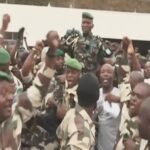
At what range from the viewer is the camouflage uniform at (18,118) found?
445 cm

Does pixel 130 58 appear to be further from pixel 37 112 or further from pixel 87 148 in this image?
pixel 87 148

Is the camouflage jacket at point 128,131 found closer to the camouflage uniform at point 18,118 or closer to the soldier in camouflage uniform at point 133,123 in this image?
the soldier in camouflage uniform at point 133,123

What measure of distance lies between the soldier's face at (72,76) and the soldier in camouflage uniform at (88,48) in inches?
59.4

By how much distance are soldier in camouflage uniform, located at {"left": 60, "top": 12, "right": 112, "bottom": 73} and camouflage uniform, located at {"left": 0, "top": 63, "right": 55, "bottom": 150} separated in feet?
9.76

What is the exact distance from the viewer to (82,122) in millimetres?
4949

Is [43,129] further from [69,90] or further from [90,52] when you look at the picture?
[90,52]

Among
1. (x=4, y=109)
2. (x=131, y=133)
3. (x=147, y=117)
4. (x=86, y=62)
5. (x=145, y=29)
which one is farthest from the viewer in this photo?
(x=145, y=29)

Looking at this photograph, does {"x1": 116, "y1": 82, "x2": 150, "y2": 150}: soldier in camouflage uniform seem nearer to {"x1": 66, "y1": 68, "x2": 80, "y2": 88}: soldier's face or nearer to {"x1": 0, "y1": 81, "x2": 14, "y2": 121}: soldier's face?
{"x1": 66, "y1": 68, "x2": 80, "y2": 88}: soldier's face

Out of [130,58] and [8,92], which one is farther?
[130,58]

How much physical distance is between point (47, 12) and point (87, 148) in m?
12.3

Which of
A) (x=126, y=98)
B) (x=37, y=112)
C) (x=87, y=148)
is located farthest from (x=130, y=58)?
(x=87, y=148)

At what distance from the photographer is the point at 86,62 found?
26.3 ft

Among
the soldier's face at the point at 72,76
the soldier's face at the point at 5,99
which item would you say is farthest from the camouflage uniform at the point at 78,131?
the soldier's face at the point at 72,76

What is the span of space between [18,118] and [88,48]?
11.3ft
